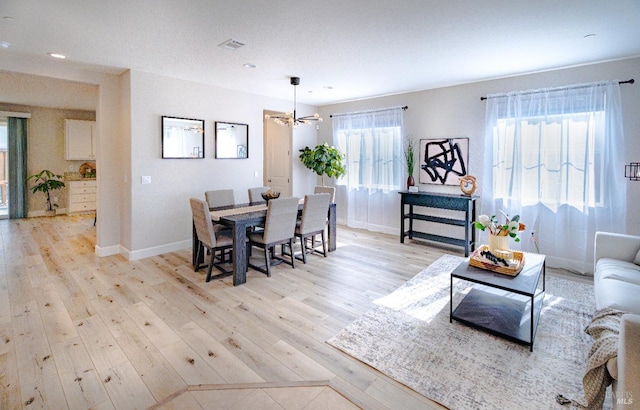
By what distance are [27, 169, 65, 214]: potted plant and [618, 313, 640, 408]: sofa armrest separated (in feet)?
33.1

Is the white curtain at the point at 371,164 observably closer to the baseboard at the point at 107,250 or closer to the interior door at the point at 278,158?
the interior door at the point at 278,158

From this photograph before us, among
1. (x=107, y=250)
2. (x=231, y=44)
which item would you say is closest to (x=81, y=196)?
(x=107, y=250)

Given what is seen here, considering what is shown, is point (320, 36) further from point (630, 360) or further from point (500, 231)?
point (630, 360)

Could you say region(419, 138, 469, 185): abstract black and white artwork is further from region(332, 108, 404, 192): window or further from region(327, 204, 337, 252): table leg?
region(327, 204, 337, 252): table leg

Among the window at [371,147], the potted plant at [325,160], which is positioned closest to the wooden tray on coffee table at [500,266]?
the window at [371,147]

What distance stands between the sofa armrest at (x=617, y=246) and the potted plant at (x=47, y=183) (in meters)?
10.3

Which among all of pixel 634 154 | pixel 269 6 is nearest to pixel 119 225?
pixel 269 6

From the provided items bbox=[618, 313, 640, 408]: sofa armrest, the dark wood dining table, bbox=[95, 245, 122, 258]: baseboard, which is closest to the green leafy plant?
bbox=[618, 313, 640, 408]: sofa armrest

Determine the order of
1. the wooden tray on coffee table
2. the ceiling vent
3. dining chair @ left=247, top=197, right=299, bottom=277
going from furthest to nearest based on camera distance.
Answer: dining chair @ left=247, top=197, right=299, bottom=277 < the ceiling vent < the wooden tray on coffee table

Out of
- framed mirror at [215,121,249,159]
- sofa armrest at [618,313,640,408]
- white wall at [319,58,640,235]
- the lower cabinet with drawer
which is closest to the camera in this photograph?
sofa armrest at [618,313,640,408]

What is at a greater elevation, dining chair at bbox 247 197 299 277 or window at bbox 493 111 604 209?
window at bbox 493 111 604 209

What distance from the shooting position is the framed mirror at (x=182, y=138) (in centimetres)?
477

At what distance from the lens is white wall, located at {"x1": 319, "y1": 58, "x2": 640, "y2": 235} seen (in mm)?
3801

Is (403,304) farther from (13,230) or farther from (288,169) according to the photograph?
(13,230)
